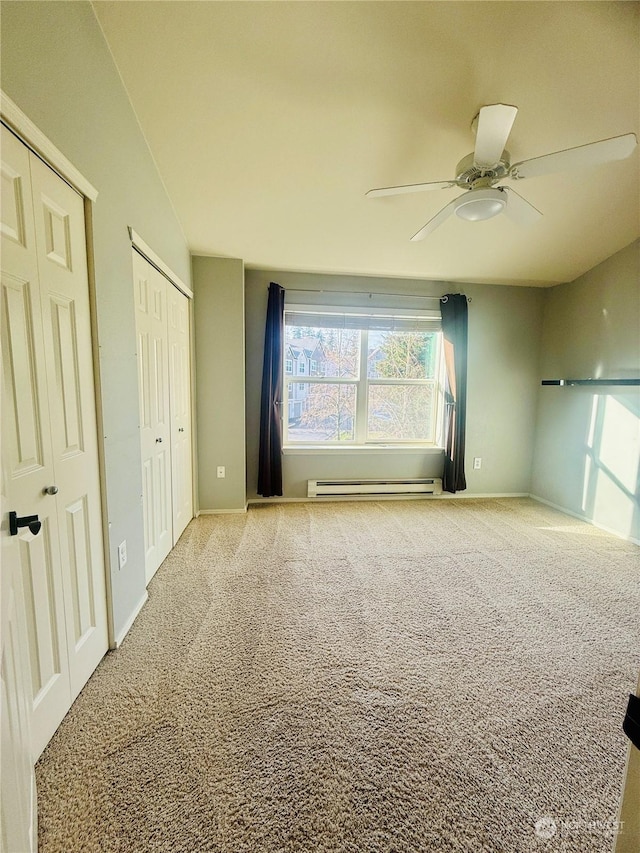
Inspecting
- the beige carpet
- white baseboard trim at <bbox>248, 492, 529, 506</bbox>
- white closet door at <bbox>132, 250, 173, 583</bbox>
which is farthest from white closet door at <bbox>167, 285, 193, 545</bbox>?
white baseboard trim at <bbox>248, 492, 529, 506</bbox>

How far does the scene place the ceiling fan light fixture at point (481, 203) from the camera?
165cm

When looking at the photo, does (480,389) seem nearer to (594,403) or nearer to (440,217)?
(594,403)

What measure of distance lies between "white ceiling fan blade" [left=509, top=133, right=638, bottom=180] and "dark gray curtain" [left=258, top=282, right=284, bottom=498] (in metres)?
2.17

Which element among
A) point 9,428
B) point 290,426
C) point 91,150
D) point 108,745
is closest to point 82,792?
point 108,745

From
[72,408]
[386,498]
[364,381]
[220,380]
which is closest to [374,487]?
[386,498]

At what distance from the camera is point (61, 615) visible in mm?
1226

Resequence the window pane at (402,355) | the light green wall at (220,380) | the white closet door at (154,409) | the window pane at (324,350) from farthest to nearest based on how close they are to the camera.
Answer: the window pane at (402,355) → the window pane at (324,350) → the light green wall at (220,380) → the white closet door at (154,409)

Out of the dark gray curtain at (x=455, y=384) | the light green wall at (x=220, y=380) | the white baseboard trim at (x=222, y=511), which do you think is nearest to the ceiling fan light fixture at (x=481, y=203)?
the dark gray curtain at (x=455, y=384)

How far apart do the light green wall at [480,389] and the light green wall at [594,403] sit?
0.60 feet

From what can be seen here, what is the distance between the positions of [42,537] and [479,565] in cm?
258

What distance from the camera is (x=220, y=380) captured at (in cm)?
311

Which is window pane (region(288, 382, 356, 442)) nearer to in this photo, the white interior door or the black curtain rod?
the black curtain rod

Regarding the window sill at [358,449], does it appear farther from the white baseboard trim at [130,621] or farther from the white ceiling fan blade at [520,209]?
the white ceiling fan blade at [520,209]

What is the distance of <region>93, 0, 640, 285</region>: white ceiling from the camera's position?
138 centimetres
